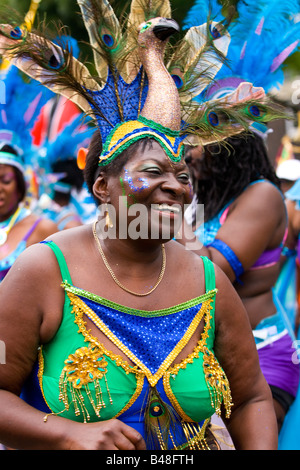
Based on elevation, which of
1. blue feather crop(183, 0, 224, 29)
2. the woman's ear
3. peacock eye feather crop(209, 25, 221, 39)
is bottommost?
the woman's ear

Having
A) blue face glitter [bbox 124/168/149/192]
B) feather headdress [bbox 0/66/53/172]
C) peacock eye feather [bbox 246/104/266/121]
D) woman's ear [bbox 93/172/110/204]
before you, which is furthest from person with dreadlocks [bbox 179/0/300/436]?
feather headdress [bbox 0/66/53/172]

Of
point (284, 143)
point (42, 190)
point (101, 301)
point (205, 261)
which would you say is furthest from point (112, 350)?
point (284, 143)

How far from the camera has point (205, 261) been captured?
2711mm

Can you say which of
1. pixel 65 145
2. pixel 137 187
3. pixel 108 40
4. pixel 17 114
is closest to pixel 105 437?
pixel 137 187

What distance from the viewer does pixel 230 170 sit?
162 inches

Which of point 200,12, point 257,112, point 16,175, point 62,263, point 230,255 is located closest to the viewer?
point 62,263

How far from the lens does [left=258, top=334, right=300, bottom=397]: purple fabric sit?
3707 millimetres

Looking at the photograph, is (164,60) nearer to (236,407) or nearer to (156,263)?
(156,263)

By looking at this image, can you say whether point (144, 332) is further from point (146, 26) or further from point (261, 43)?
point (261, 43)

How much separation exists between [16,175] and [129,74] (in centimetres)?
284

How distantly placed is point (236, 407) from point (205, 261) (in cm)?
62

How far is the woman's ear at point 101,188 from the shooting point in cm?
258

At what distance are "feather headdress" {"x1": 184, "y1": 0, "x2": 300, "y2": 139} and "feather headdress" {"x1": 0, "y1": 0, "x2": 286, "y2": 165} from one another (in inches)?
36.4

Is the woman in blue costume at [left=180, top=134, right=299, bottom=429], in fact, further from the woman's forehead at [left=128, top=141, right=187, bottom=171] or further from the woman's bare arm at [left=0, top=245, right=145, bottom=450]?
the woman's bare arm at [left=0, top=245, right=145, bottom=450]
